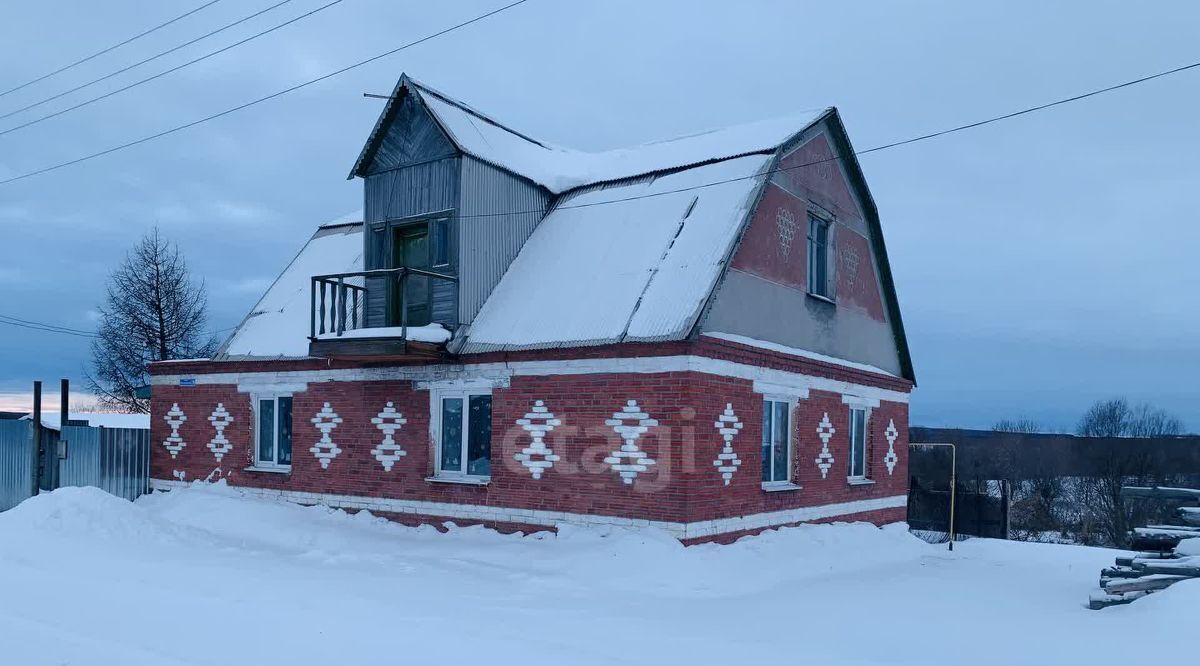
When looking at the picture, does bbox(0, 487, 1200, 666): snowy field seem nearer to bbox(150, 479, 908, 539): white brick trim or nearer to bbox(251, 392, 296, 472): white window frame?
bbox(150, 479, 908, 539): white brick trim

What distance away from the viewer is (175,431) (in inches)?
729

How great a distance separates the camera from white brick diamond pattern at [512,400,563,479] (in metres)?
13.1

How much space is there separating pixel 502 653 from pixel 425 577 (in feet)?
12.5

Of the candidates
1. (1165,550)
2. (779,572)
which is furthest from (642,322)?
(1165,550)

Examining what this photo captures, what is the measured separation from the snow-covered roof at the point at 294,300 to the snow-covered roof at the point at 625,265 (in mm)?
4819

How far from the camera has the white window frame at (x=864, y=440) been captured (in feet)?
55.2

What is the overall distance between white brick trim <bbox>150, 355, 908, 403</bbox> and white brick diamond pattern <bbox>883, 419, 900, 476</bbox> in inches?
24.2

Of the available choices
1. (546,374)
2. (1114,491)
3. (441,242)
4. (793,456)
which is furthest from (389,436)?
(1114,491)

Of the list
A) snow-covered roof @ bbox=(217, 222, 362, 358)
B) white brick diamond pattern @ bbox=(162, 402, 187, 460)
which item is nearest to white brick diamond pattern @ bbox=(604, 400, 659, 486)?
snow-covered roof @ bbox=(217, 222, 362, 358)

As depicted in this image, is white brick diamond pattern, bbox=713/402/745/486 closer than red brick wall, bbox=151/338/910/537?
No

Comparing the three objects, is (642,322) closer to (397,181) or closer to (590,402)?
(590,402)

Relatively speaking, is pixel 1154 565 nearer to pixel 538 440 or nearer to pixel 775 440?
pixel 775 440

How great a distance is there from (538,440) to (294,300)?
27.3 ft

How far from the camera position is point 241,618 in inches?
330
